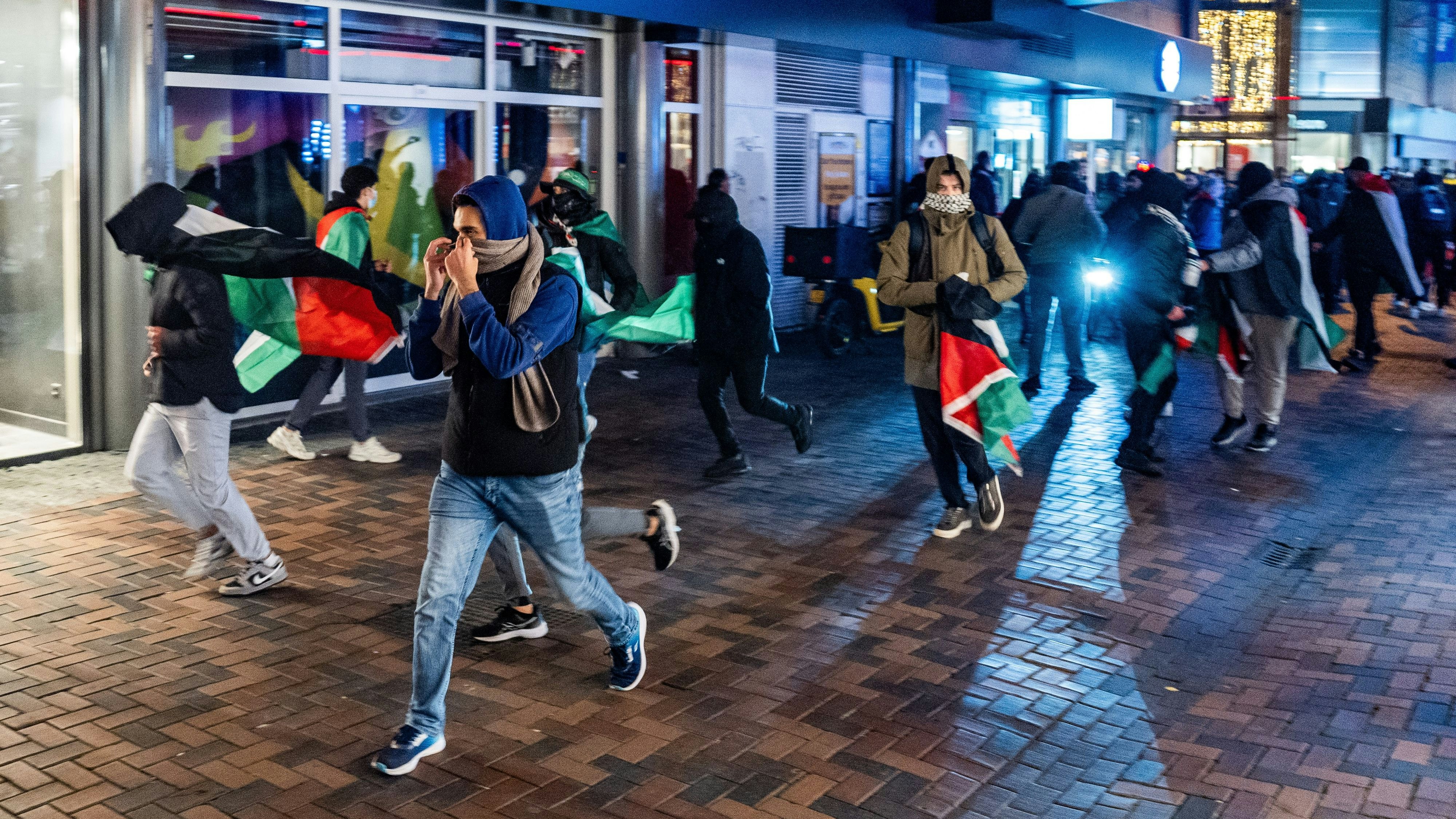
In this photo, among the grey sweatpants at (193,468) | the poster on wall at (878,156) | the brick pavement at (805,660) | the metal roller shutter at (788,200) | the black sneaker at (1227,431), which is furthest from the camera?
the poster on wall at (878,156)

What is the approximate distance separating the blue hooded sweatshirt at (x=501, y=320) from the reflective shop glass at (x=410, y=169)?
6.70m

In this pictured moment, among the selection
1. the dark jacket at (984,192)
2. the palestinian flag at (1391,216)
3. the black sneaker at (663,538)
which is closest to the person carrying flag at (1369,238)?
the palestinian flag at (1391,216)

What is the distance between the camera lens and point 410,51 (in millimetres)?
11312

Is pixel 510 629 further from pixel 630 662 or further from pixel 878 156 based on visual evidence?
pixel 878 156

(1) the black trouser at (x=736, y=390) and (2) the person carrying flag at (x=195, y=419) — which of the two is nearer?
(2) the person carrying flag at (x=195, y=419)

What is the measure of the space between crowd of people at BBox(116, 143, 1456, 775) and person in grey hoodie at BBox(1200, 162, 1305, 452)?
0.01m

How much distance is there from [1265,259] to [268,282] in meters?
6.22

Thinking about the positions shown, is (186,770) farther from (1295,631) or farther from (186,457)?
(1295,631)

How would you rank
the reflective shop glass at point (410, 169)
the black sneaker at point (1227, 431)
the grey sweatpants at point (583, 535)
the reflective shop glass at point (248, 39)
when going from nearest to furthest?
the grey sweatpants at point (583, 535), the reflective shop glass at point (248, 39), the black sneaker at point (1227, 431), the reflective shop glass at point (410, 169)

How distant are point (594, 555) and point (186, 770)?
9.30 ft

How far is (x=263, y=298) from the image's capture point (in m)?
7.38

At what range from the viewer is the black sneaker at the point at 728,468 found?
8734mm

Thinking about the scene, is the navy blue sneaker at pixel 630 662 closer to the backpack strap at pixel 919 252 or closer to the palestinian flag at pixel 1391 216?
the backpack strap at pixel 919 252

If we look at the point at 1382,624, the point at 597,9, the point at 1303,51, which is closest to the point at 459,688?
the point at 1382,624
